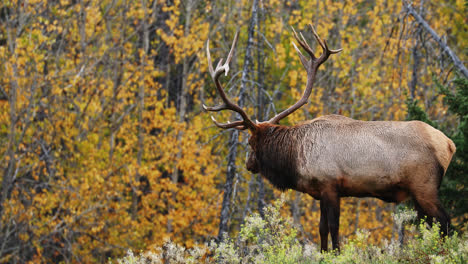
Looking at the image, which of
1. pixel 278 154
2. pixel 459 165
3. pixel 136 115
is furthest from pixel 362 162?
pixel 136 115

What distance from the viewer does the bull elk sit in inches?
262

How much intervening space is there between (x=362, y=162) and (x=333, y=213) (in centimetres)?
66

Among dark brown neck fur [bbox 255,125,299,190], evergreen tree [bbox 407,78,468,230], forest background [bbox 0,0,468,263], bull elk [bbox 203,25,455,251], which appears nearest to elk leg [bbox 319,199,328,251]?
bull elk [bbox 203,25,455,251]

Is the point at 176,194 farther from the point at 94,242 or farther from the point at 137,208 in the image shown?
the point at 94,242

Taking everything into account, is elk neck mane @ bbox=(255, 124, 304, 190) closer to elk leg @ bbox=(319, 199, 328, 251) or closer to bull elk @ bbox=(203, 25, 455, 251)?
bull elk @ bbox=(203, 25, 455, 251)

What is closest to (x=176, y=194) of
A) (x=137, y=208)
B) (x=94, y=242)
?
(x=137, y=208)

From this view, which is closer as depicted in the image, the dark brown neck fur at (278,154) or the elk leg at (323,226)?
the elk leg at (323,226)

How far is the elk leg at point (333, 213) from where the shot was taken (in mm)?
7000

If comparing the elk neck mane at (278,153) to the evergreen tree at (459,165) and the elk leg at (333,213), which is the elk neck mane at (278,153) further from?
the evergreen tree at (459,165)

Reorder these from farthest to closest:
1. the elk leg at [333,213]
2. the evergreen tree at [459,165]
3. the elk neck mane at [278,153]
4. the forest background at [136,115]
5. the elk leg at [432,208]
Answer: the forest background at [136,115], the evergreen tree at [459,165], the elk neck mane at [278,153], the elk leg at [333,213], the elk leg at [432,208]

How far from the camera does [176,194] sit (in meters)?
20.9

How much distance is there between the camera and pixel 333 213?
700 cm

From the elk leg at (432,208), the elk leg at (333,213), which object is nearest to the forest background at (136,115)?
the elk leg at (333,213)

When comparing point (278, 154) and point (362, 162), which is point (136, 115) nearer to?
point (278, 154)
